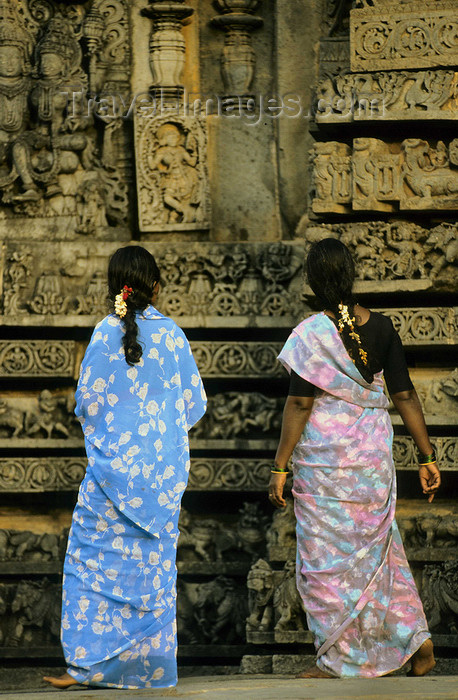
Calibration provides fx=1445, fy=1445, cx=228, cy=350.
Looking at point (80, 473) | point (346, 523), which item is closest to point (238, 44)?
point (80, 473)

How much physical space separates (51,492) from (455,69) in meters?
3.58

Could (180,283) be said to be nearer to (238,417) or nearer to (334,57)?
(238,417)

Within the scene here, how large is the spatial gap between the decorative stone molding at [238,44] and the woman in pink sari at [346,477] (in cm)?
344

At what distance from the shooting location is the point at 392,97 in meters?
8.02

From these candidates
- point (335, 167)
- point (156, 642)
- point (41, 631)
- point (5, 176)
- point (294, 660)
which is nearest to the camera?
point (156, 642)

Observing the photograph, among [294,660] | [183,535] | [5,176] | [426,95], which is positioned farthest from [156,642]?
[5,176]

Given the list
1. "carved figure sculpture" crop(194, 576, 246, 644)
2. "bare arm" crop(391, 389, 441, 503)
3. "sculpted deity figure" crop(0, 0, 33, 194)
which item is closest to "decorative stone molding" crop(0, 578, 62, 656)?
"carved figure sculpture" crop(194, 576, 246, 644)

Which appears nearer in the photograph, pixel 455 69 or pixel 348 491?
pixel 348 491

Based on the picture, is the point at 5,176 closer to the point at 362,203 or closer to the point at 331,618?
the point at 362,203

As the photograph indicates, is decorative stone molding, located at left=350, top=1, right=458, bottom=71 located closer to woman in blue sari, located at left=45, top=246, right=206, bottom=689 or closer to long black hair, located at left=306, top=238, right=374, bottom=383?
long black hair, located at left=306, top=238, right=374, bottom=383

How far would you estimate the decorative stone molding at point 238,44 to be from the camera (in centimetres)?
945

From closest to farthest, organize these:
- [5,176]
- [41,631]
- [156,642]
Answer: [156,642], [41,631], [5,176]

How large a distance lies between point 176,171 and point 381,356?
342cm

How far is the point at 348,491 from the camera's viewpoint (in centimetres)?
623
